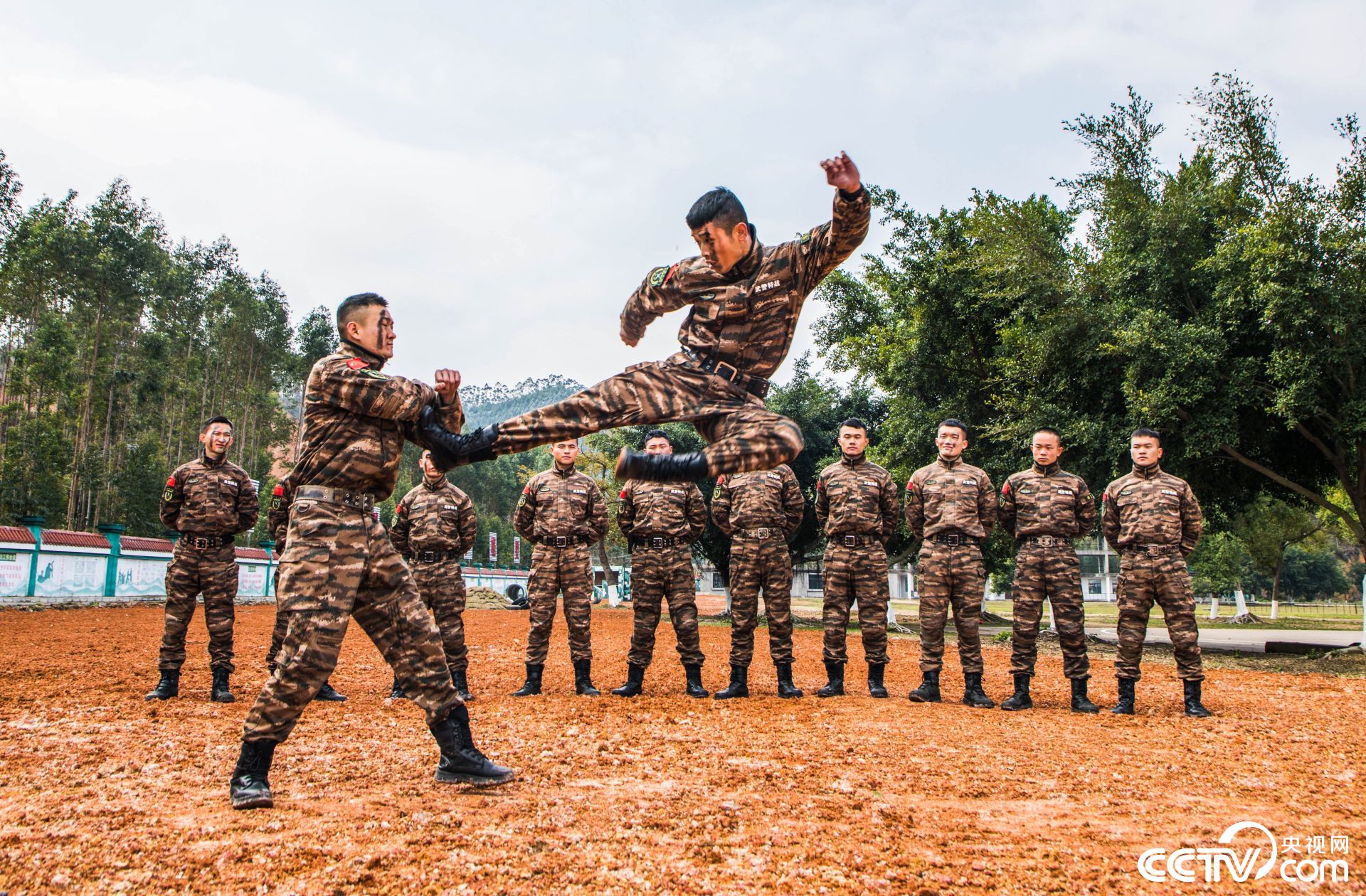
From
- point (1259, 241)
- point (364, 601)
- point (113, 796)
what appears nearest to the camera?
point (113, 796)

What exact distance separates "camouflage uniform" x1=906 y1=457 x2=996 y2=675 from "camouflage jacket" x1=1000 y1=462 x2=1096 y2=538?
27 centimetres

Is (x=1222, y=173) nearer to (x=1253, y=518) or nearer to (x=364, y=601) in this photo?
(x=364, y=601)

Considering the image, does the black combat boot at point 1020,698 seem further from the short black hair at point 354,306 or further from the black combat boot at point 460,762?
the short black hair at point 354,306

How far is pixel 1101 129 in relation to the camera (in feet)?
48.1

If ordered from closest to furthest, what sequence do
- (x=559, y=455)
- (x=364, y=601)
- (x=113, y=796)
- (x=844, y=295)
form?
1. (x=113, y=796)
2. (x=364, y=601)
3. (x=559, y=455)
4. (x=844, y=295)

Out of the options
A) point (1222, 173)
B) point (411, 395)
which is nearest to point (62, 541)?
point (411, 395)

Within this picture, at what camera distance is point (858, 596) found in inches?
293

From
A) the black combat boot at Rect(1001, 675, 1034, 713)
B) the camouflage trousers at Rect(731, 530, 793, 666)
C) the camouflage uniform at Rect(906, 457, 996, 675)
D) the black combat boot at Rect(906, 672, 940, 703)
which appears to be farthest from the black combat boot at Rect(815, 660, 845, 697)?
the black combat boot at Rect(1001, 675, 1034, 713)

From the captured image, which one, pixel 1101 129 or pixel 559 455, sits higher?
pixel 1101 129

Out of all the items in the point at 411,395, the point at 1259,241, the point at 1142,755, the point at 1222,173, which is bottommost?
the point at 1142,755

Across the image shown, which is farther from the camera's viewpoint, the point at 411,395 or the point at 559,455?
the point at 559,455

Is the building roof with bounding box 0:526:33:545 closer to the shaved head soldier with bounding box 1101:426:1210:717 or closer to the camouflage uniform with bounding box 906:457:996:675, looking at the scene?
the camouflage uniform with bounding box 906:457:996:675

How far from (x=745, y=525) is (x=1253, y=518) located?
28.0m

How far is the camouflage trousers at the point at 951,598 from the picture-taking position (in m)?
7.09
